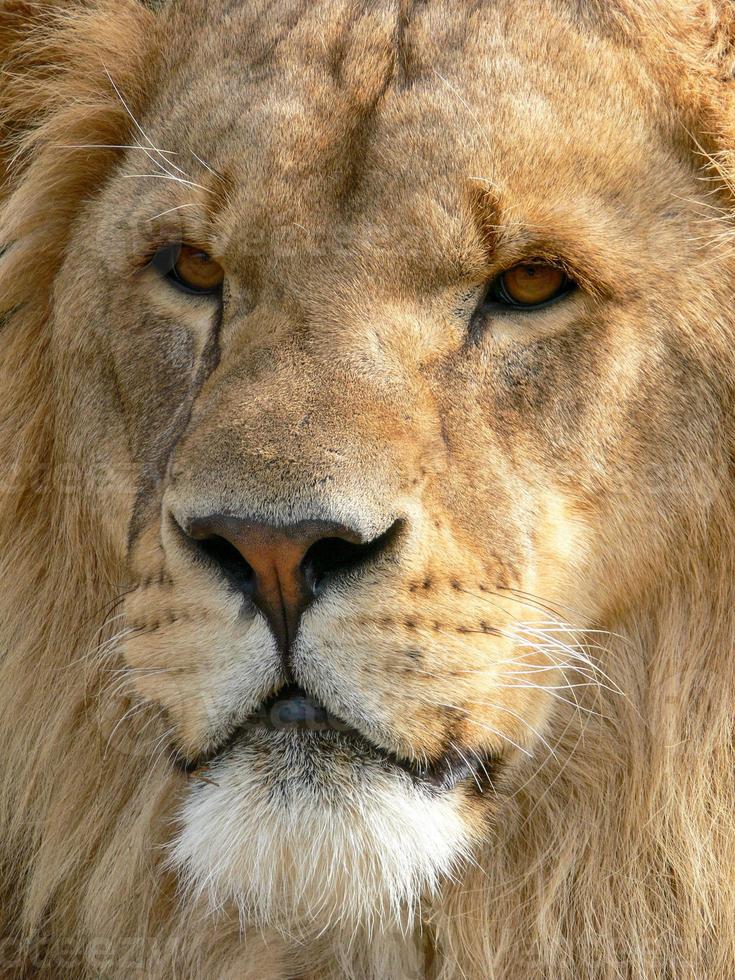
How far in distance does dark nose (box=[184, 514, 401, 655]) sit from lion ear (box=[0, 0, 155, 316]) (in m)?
1.03

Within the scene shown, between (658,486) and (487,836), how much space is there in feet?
2.19

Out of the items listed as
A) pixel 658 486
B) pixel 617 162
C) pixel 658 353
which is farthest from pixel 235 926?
pixel 617 162

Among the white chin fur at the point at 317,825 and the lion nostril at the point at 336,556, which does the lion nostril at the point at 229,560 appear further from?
the white chin fur at the point at 317,825

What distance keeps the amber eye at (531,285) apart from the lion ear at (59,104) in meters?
0.91

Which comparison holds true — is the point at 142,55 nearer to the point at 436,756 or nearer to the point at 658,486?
the point at 658,486

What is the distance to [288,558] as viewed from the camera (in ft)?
5.72

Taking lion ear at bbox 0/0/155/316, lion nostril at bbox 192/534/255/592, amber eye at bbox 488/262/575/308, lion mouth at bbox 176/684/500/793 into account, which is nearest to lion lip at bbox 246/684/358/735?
lion mouth at bbox 176/684/500/793

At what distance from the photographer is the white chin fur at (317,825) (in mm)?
1875

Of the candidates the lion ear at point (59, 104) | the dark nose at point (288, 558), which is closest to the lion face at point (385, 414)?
the dark nose at point (288, 558)

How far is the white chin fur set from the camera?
1.88 m

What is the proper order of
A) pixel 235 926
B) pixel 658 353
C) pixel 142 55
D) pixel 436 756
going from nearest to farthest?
pixel 436 756 < pixel 658 353 < pixel 235 926 < pixel 142 55

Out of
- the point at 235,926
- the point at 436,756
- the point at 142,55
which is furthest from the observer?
the point at 142,55

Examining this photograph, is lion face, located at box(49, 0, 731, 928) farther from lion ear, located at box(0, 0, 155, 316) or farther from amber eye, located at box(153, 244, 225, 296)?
lion ear, located at box(0, 0, 155, 316)

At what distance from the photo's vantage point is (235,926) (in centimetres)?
233
